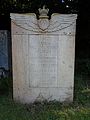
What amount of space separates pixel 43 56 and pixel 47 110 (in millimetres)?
1146

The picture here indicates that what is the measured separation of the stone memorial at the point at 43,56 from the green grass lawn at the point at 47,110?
22 cm

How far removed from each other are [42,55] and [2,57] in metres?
3.27

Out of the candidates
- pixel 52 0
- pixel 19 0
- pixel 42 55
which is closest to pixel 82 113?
pixel 42 55

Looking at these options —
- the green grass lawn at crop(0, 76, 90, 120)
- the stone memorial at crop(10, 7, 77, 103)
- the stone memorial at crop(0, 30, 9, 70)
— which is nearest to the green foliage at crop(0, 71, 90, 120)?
the green grass lawn at crop(0, 76, 90, 120)

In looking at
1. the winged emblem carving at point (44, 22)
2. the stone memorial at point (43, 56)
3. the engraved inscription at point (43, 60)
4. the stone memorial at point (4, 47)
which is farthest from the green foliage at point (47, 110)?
the stone memorial at point (4, 47)

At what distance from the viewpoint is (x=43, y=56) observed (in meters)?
6.91

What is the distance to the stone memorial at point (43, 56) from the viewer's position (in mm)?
6789

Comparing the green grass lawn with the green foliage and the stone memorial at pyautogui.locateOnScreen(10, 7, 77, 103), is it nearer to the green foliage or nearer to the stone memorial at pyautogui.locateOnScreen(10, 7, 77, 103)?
the green foliage

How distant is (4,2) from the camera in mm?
14859

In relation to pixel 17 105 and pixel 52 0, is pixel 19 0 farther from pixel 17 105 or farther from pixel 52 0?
pixel 17 105

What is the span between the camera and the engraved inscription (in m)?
6.87

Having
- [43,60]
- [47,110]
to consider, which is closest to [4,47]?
[43,60]

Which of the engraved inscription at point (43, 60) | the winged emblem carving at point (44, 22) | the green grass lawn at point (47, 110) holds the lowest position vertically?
the green grass lawn at point (47, 110)

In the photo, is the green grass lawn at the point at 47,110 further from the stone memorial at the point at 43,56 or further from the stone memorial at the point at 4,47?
the stone memorial at the point at 4,47
